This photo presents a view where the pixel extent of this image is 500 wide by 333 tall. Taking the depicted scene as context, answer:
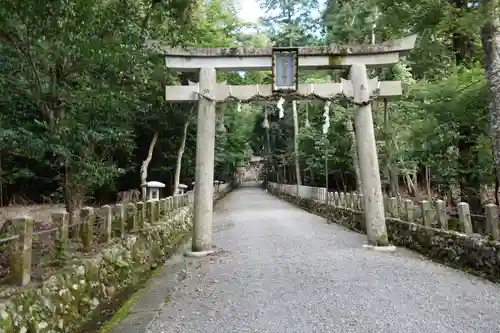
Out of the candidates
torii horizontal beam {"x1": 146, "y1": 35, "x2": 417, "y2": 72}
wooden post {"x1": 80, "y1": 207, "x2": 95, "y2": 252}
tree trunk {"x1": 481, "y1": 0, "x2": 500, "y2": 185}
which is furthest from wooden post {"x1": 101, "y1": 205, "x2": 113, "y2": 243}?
tree trunk {"x1": 481, "y1": 0, "x2": 500, "y2": 185}

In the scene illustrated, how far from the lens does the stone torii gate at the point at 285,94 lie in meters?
8.38

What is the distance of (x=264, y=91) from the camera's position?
869 cm

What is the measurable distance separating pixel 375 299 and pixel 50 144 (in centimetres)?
571

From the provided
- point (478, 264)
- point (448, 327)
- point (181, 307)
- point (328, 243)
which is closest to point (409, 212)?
point (328, 243)

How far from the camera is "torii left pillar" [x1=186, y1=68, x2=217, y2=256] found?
829 centimetres

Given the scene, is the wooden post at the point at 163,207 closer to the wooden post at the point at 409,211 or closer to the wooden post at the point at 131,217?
the wooden post at the point at 131,217

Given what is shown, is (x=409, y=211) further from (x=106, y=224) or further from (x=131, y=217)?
(x=106, y=224)

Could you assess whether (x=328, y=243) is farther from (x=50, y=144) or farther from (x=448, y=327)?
(x=50, y=144)

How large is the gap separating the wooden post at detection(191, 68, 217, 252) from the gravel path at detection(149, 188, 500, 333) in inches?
25.2

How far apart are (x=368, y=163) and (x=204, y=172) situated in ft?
11.3

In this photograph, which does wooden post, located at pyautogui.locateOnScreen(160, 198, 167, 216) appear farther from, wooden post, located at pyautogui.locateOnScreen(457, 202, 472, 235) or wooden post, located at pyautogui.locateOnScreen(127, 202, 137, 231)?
wooden post, located at pyautogui.locateOnScreen(457, 202, 472, 235)

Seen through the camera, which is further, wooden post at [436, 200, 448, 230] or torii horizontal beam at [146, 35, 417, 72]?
torii horizontal beam at [146, 35, 417, 72]

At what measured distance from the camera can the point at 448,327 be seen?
12.8ft

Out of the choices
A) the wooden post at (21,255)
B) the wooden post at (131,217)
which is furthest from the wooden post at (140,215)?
the wooden post at (21,255)
